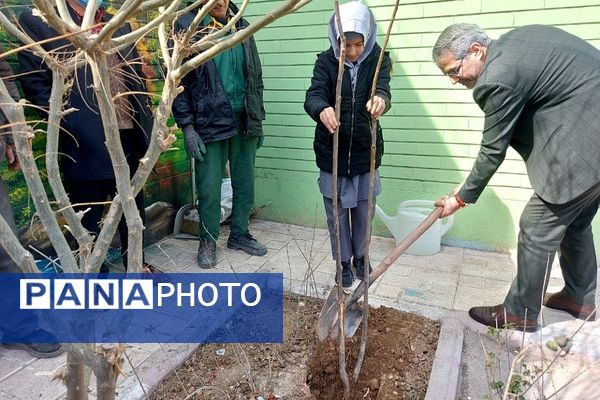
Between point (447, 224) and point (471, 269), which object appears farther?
point (447, 224)

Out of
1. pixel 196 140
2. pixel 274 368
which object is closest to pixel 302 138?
pixel 196 140

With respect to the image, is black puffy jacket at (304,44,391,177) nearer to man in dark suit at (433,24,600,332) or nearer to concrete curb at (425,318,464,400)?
man in dark suit at (433,24,600,332)

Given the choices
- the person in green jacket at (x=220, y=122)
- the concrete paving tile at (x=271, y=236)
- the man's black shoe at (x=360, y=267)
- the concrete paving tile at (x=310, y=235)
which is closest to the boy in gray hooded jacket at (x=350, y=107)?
the man's black shoe at (x=360, y=267)

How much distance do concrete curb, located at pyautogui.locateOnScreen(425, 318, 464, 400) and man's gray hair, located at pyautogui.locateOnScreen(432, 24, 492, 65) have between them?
1.57 meters

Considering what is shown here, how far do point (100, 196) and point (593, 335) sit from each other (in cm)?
335

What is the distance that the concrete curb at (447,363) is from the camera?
1944 millimetres

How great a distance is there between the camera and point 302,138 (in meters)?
4.29

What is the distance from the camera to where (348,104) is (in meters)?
2.75

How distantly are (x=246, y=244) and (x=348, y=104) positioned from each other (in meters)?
1.70

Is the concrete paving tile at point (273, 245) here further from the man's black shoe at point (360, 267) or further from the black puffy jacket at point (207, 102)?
the black puffy jacket at point (207, 102)

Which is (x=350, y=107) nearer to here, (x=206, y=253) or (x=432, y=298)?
(x=432, y=298)

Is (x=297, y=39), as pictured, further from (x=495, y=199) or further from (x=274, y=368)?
(x=274, y=368)

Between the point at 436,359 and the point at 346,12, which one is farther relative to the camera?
the point at 346,12

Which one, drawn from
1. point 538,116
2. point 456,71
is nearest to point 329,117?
point 456,71
